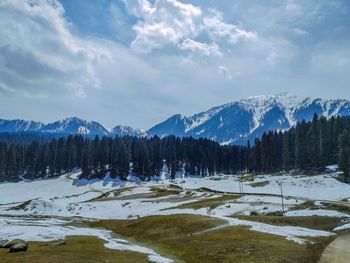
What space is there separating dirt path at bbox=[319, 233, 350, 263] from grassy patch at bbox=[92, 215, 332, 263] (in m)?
0.76

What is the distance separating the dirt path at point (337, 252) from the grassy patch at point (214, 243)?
2.48ft

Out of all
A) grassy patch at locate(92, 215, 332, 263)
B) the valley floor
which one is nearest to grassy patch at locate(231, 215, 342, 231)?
the valley floor

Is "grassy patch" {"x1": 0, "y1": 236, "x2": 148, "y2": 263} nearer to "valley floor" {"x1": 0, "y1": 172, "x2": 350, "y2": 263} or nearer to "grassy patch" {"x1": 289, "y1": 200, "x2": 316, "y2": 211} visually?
"valley floor" {"x1": 0, "y1": 172, "x2": 350, "y2": 263}

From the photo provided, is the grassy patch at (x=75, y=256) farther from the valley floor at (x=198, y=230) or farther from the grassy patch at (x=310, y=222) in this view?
the grassy patch at (x=310, y=222)

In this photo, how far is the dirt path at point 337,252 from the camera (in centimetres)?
3480

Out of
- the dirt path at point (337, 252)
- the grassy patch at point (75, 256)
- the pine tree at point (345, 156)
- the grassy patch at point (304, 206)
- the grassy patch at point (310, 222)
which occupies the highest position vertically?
the pine tree at point (345, 156)

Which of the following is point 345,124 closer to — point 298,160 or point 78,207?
point 298,160

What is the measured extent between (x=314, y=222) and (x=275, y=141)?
136 metres

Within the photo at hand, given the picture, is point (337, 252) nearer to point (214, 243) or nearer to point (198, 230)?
point (214, 243)

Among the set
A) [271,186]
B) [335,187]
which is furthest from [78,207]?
[335,187]

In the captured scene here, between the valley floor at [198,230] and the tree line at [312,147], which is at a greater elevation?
the tree line at [312,147]

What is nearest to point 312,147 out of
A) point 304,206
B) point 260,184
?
point 260,184

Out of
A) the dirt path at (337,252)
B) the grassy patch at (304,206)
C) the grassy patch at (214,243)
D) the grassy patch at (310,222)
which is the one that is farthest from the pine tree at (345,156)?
the dirt path at (337,252)

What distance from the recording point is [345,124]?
584ft
